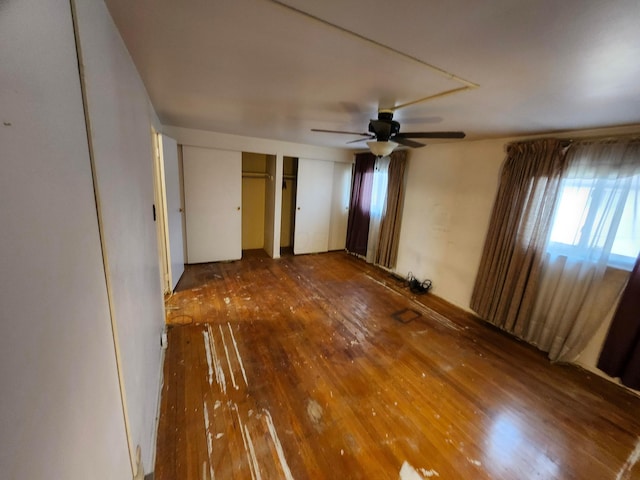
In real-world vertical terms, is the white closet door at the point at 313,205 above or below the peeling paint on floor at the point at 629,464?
above

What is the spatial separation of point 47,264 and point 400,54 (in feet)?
4.80

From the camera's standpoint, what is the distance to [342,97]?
1814 mm

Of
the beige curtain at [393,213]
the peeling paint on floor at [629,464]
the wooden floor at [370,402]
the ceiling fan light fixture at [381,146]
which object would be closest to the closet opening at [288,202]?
the beige curtain at [393,213]

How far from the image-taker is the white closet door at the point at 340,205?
16.3 feet

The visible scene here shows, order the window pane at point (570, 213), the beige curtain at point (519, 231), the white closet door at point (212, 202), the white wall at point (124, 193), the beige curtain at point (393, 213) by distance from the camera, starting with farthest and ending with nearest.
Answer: the beige curtain at point (393, 213) → the white closet door at point (212, 202) → the beige curtain at point (519, 231) → the window pane at point (570, 213) → the white wall at point (124, 193)

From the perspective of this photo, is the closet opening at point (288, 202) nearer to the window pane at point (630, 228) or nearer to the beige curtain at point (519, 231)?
the beige curtain at point (519, 231)

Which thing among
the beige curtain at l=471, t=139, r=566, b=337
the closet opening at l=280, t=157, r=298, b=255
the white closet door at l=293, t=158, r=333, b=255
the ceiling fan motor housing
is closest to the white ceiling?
the ceiling fan motor housing

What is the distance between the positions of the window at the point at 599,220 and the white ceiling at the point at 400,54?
0.50 metres

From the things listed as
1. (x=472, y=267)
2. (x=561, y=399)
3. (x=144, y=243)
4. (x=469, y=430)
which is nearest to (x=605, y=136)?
(x=472, y=267)

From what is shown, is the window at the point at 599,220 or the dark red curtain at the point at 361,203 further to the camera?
the dark red curtain at the point at 361,203

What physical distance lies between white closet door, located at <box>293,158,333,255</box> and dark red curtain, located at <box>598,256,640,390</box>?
12.9ft

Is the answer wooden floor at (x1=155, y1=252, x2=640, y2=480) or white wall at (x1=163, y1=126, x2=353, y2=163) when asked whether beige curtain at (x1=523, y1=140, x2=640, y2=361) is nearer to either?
wooden floor at (x1=155, y1=252, x2=640, y2=480)

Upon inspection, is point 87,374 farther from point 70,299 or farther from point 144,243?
point 144,243

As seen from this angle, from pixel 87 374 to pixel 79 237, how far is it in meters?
0.36
